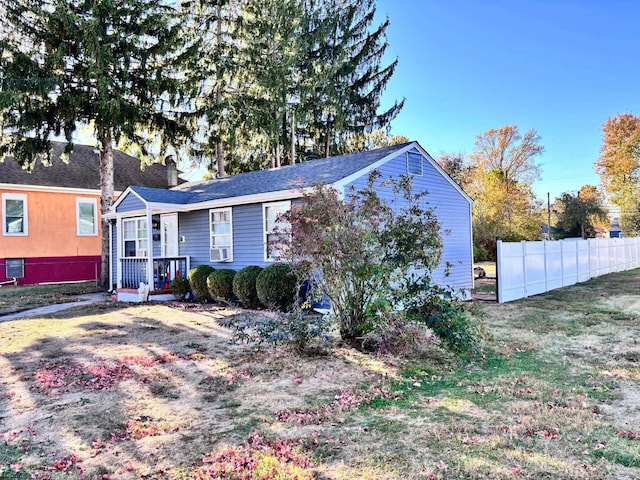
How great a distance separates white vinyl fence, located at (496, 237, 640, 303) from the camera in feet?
37.1

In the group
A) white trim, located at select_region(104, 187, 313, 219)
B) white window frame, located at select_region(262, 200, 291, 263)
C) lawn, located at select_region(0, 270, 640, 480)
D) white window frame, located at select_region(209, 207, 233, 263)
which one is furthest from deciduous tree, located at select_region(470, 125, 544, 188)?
lawn, located at select_region(0, 270, 640, 480)

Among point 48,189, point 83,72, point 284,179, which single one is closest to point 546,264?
point 284,179

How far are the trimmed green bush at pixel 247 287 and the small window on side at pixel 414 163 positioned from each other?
5.14 meters

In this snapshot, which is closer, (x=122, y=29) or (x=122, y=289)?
(x=122, y=289)

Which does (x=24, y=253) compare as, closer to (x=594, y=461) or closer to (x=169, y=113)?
(x=169, y=113)

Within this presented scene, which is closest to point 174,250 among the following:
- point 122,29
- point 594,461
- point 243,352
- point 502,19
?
point 122,29

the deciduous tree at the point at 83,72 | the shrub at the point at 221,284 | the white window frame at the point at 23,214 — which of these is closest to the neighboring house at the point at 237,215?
the shrub at the point at 221,284

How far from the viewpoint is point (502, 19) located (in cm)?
1652

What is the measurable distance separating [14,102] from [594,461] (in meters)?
15.7

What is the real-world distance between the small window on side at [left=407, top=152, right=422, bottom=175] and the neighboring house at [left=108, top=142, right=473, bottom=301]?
0.09ft

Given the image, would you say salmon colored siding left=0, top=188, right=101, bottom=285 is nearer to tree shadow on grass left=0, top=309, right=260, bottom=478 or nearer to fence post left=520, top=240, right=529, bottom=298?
tree shadow on grass left=0, top=309, right=260, bottom=478

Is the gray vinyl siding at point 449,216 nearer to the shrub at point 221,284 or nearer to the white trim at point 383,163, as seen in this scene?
the white trim at point 383,163

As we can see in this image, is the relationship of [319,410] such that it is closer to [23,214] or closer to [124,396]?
[124,396]

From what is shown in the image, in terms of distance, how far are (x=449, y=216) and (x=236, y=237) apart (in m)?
6.70
